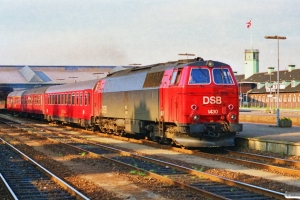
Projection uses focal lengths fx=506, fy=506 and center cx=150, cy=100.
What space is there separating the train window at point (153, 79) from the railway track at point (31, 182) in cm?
662

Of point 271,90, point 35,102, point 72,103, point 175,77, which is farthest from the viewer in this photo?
point 271,90

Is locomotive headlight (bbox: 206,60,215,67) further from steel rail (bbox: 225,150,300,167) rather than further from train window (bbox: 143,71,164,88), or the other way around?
steel rail (bbox: 225,150,300,167)

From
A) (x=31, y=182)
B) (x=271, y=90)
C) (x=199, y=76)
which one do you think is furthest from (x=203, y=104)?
(x=271, y=90)

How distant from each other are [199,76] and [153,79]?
3051 mm

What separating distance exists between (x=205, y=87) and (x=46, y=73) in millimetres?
98633

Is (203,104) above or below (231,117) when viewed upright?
above

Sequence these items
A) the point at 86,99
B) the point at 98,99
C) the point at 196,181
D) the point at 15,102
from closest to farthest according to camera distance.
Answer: the point at 196,181, the point at 98,99, the point at 86,99, the point at 15,102

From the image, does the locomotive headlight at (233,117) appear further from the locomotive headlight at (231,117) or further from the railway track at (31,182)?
the railway track at (31,182)

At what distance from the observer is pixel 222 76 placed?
818 inches

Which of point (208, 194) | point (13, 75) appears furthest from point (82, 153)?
point (13, 75)

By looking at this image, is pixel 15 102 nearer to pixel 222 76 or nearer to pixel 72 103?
pixel 72 103

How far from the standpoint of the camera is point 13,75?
111250mm

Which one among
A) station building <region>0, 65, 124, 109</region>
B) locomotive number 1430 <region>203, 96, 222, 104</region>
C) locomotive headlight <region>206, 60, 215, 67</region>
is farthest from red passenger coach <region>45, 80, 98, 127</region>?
station building <region>0, 65, 124, 109</region>

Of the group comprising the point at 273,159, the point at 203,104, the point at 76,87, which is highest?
the point at 76,87
